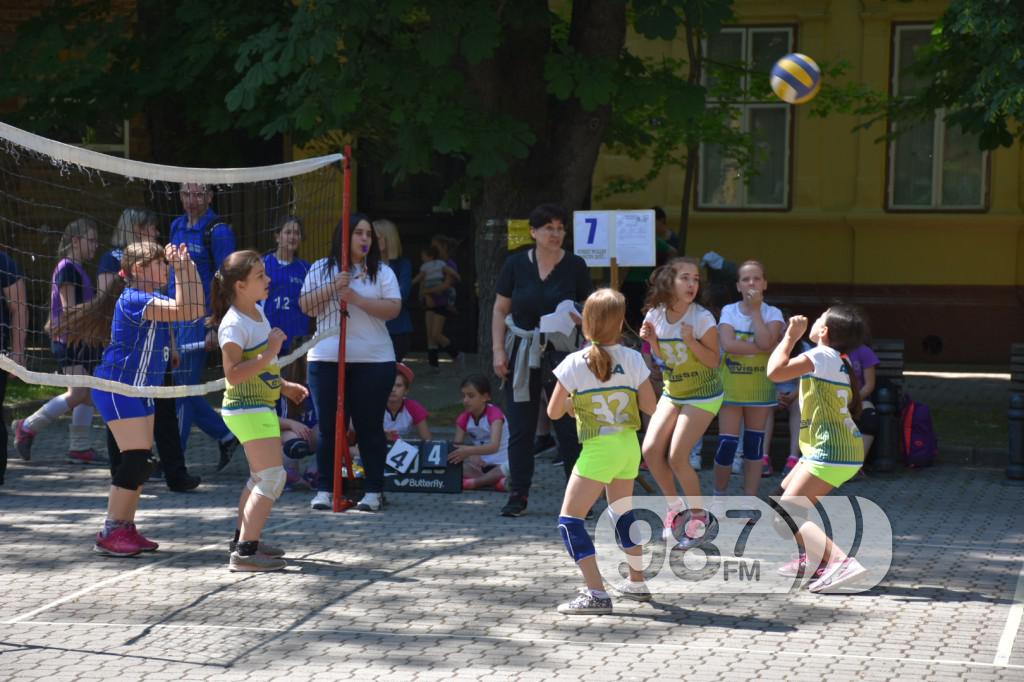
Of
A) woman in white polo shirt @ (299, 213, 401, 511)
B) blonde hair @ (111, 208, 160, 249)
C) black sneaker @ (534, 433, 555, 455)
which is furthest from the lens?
black sneaker @ (534, 433, 555, 455)

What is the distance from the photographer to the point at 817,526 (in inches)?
296

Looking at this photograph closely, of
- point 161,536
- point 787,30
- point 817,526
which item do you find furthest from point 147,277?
point 787,30

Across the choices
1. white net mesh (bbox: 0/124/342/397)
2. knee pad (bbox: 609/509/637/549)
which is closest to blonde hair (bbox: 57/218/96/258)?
white net mesh (bbox: 0/124/342/397)

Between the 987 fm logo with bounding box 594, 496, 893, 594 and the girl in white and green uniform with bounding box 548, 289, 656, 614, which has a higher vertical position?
the girl in white and green uniform with bounding box 548, 289, 656, 614

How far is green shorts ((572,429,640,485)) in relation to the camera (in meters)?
6.86

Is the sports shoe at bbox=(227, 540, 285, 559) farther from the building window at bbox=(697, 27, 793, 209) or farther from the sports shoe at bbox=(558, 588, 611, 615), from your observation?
the building window at bbox=(697, 27, 793, 209)

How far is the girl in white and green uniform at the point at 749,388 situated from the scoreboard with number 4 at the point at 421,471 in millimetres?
2046

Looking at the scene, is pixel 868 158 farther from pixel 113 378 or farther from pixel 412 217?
pixel 113 378

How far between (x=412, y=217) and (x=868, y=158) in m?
6.49

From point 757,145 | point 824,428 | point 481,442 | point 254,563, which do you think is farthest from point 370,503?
point 757,145

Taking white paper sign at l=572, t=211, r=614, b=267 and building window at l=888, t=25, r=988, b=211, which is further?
building window at l=888, t=25, r=988, b=211

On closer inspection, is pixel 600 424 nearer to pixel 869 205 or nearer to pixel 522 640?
pixel 522 640

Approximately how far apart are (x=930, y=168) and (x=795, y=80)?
32.7ft

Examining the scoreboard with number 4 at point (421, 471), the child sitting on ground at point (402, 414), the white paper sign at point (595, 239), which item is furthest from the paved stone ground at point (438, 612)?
the white paper sign at point (595, 239)
